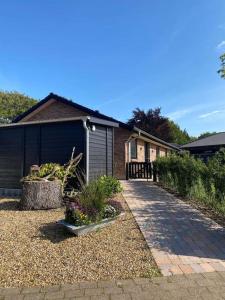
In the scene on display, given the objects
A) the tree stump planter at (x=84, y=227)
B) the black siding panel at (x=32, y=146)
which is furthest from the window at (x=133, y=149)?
the tree stump planter at (x=84, y=227)

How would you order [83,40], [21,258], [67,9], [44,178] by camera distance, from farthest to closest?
[83,40]
[67,9]
[44,178]
[21,258]

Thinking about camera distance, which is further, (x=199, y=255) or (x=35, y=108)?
(x=35, y=108)

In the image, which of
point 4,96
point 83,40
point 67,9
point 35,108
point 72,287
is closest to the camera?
point 72,287

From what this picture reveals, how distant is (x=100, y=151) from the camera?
1044 cm

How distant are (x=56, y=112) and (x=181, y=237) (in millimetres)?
14505

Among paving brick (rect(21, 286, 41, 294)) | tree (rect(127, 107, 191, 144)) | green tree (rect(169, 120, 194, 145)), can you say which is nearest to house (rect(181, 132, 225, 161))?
tree (rect(127, 107, 191, 144))

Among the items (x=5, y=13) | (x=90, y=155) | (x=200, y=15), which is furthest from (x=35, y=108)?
(x=200, y=15)

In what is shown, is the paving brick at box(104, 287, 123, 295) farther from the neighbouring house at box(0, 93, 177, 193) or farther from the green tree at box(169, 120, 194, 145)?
the green tree at box(169, 120, 194, 145)

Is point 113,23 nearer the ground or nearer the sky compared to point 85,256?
nearer the sky

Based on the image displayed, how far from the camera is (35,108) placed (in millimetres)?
18734

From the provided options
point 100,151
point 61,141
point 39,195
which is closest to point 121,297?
point 39,195

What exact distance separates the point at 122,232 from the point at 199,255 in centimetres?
157

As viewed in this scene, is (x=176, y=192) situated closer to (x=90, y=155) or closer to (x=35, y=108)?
(x=90, y=155)

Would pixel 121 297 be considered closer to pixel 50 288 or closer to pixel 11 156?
pixel 50 288
